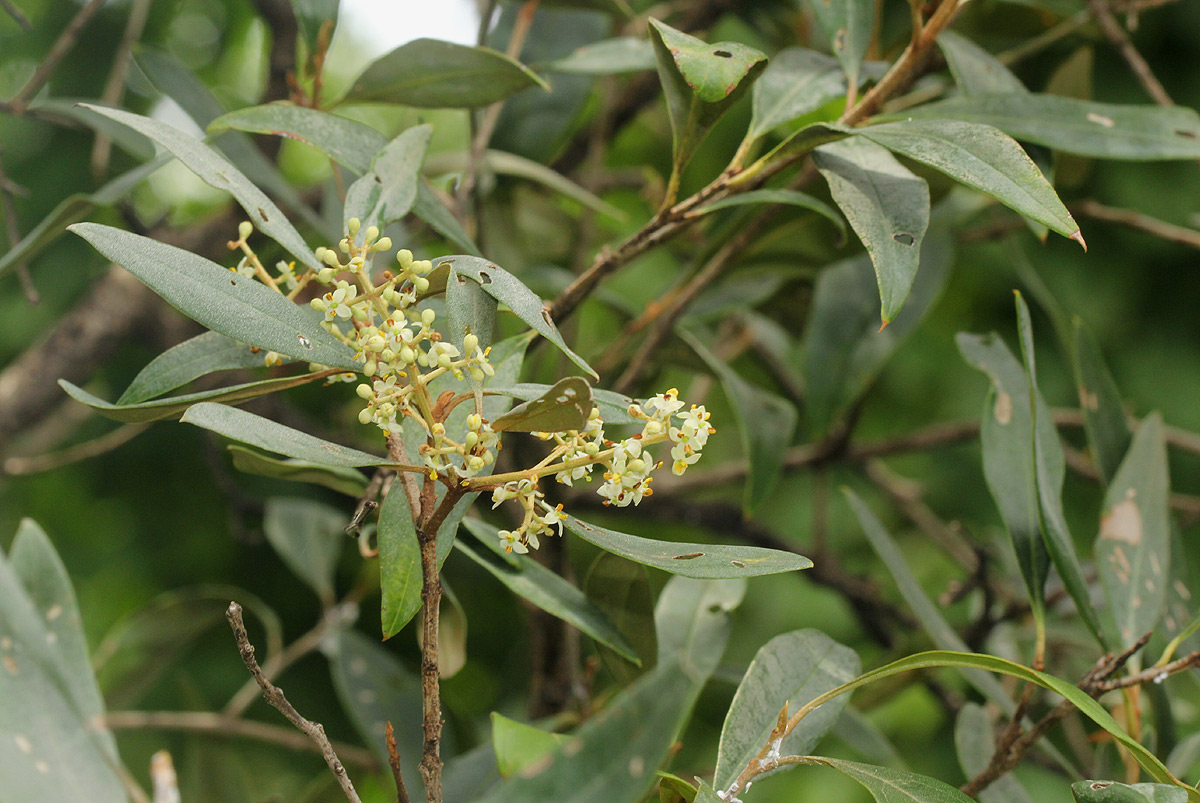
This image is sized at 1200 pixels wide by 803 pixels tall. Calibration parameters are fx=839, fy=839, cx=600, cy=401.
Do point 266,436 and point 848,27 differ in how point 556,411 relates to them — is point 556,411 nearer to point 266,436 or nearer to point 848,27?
point 266,436

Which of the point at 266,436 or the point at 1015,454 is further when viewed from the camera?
the point at 1015,454

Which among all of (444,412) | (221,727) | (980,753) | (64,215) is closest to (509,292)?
(444,412)

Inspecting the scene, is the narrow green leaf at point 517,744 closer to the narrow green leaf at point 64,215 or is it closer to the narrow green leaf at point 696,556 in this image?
the narrow green leaf at point 696,556

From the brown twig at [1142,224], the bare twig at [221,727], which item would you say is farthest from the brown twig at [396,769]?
the brown twig at [1142,224]

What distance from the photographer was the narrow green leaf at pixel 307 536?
81 cm

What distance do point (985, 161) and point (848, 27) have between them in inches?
6.9

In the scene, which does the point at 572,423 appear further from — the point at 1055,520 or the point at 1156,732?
the point at 1156,732

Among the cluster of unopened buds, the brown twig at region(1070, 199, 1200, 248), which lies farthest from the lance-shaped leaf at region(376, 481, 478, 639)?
the brown twig at region(1070, 199, 1200, 248)

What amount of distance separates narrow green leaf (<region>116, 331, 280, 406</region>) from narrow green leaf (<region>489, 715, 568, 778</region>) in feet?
0.63

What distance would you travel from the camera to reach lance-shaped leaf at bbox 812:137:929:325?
368 millimetres

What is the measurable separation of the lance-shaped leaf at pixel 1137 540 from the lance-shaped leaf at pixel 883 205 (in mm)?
247

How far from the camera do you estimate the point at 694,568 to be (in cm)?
33

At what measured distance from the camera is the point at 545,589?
1.37ft

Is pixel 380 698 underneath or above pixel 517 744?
underneath
